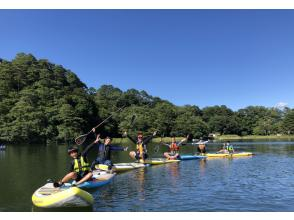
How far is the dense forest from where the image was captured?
71.5 m

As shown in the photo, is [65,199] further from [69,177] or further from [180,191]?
[180,191]

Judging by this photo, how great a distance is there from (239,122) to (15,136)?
83.9 m

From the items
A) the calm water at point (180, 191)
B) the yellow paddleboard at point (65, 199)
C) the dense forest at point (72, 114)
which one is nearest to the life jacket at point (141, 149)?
the calm water at point (180, 191)

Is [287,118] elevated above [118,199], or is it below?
above

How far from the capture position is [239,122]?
128 metres

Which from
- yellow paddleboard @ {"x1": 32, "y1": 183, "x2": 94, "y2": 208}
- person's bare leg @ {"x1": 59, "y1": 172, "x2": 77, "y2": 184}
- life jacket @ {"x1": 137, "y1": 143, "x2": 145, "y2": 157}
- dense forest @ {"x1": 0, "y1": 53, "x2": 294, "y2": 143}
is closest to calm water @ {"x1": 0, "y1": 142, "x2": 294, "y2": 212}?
yellow paddleboard @ {"x1": 32, "y1": 183, "x2": 94, "y2": 208}

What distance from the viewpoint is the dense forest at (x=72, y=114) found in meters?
71.5

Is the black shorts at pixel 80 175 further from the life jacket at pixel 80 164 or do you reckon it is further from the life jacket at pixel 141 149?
the life jacket at pixel 141 149

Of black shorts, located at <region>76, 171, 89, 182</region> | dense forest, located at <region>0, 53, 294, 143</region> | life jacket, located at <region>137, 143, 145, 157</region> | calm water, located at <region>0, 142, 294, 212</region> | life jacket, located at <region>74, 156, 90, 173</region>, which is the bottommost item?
calm water, located at <region>0, 142, 294, 212</region>

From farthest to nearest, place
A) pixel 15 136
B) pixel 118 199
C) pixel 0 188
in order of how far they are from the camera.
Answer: pixel 15 136, pixel 0 188, pixel 118 199

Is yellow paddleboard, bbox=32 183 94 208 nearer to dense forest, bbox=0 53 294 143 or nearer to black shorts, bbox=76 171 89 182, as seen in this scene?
black shorts, bbox=76 171 89 182

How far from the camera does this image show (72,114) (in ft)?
255
